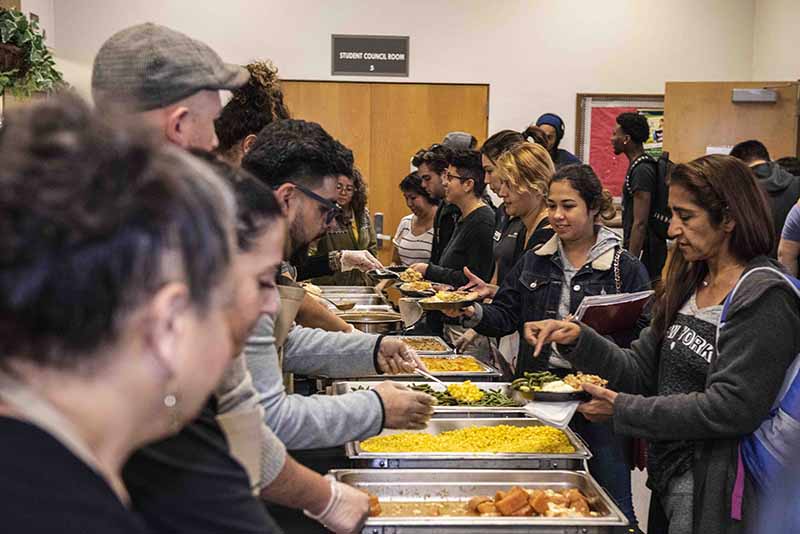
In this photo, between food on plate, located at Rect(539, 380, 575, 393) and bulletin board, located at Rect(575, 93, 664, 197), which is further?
bulletin board, located at Rect(575, 93, 664, 197)

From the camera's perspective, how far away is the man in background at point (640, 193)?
250 inches

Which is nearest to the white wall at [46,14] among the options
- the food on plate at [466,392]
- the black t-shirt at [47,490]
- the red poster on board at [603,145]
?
the red poster on board at [603,145]

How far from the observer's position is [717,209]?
2.24m

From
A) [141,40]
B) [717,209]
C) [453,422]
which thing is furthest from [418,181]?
[141,40]

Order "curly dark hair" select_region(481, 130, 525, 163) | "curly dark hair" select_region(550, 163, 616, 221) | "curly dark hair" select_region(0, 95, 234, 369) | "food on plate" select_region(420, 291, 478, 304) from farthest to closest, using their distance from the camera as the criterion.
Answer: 1. "curly dark hair" select_region(481, 130, 525, 163)
2. "food on plate" select_region(420, 291, 478, 304)
3. "curly dark hair" select_region(550, 163, 616, 221)
4. "curly dark hair" select_region(0, 95, 234, 369)

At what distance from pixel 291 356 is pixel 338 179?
82 centimetres

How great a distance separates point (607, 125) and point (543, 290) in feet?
17.5

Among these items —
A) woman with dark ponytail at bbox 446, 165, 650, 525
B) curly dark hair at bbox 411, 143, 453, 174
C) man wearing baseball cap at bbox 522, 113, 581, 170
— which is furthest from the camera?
man wearing baseball cap at bbox 522, 113, 581, 170

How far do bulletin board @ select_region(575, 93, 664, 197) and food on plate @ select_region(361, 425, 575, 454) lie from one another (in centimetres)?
590

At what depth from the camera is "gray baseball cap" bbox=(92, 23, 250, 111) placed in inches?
58.0

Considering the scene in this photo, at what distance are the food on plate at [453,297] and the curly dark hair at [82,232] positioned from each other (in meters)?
2.90

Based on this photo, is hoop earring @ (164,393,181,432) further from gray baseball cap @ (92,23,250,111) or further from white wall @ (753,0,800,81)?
white wall @ (753,0,800,81)

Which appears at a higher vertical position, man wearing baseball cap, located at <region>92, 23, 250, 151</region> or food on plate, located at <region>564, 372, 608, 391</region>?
man wearing baseball cap, located at <region>92, 23, 250, 151</region>

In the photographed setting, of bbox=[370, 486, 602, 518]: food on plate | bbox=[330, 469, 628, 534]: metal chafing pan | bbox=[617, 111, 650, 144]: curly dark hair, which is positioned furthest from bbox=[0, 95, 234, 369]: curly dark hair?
bbox=[617, 111, 650, 144]: curly dark hair
